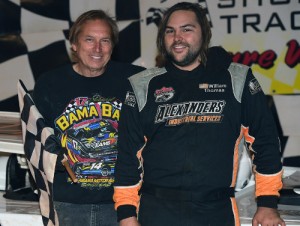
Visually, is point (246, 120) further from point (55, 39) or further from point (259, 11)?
point (55, 39)

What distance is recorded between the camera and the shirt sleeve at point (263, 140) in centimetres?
269

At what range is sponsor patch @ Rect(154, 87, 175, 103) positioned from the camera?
2723 mm

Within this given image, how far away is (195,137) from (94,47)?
704 millimetres

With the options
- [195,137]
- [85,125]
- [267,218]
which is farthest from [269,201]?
[85,125]

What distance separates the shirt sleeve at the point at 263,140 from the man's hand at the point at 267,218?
2 cm

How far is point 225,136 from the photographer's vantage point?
8.77 ft

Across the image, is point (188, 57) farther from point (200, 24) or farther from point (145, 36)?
point (145, 36)

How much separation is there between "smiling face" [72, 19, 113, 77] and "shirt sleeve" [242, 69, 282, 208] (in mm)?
714

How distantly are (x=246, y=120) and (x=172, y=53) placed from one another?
1.37 feet

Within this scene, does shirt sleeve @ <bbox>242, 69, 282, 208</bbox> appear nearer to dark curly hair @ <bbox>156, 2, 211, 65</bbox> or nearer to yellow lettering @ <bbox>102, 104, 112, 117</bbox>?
dark curly hair @ <bbox>156, 2, 211, 65</bbox>

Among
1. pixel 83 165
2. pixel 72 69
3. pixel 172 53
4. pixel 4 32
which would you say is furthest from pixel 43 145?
pixel 4 32

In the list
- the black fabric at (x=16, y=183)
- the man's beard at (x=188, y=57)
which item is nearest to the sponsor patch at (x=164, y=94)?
the man's beard at (x=188, y=57)

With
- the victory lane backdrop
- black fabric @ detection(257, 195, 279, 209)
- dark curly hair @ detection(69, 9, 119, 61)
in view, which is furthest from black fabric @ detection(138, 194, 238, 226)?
the victory lane backdrop

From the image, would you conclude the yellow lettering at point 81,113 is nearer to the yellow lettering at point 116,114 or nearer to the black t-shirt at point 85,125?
the black t-shirt at point 85,125
